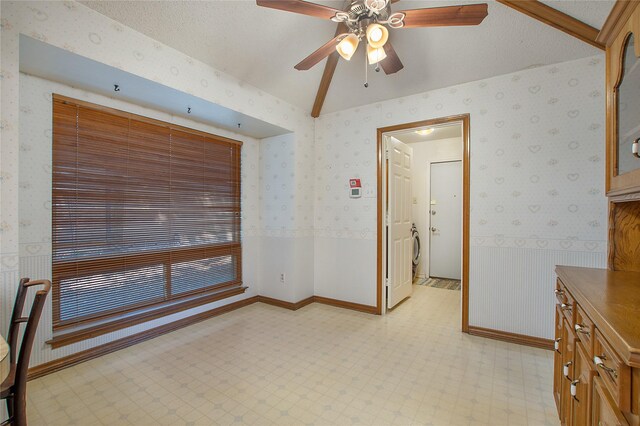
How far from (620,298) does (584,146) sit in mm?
1822

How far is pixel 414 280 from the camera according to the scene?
4984mm

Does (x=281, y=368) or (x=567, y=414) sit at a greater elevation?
(x=567, y=414)

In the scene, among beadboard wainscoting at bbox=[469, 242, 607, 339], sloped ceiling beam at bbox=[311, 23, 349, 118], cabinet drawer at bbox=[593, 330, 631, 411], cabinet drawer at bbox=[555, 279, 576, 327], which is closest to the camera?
cabinet drawer at bbox=[593, 330, 631, 411]

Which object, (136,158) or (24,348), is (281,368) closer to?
(24,348)

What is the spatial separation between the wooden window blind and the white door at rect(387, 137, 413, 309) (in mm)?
1954

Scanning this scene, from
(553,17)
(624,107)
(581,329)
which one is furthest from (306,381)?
(553,17)

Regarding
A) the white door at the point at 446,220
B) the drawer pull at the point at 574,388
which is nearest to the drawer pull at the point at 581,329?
the drawer pull at the point at 574,388

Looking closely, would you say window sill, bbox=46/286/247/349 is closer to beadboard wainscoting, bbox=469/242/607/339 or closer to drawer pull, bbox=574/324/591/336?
beadboard wainscoting, bbox=469/242/607/339

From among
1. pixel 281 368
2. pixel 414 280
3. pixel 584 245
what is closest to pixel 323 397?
pixel 281 368

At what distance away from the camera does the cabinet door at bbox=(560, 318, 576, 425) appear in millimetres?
1314

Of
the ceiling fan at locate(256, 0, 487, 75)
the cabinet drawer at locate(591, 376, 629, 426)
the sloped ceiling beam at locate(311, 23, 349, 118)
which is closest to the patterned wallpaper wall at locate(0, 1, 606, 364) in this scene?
the sloped ceiling beam at locate(311, 23, 349, 118)

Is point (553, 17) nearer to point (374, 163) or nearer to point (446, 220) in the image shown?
point (374, 163)

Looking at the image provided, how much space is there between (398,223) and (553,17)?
2.34 meters

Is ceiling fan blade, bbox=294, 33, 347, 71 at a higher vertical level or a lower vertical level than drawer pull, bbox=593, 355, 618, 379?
higher
